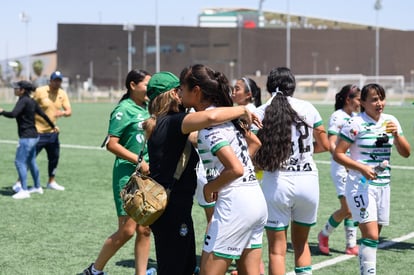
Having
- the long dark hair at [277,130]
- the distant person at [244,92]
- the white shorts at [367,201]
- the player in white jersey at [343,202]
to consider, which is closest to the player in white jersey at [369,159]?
the white shorts at [367,201]

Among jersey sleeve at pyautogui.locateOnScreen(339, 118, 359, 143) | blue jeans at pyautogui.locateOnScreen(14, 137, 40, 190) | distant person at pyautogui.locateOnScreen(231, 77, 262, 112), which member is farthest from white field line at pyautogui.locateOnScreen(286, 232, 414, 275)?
blue jeans at pyautogui.locateOnScreen(14, 137, 40, 190)

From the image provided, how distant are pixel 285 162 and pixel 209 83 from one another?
4.93 ft

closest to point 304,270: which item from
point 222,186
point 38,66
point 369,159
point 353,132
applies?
point 369,159

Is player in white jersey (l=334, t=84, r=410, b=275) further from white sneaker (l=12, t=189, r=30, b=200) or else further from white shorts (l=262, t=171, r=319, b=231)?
white sneaker (l=12, t=189, r=30, b=200)

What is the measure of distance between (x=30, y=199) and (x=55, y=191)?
35.8 inches

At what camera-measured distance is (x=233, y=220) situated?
464 cm

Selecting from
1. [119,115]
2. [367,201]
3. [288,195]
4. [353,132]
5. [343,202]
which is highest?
[119,115]

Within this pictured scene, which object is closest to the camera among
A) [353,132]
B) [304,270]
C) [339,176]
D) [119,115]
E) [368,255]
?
[304,270]

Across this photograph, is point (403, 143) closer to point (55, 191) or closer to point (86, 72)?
point (55, 191)

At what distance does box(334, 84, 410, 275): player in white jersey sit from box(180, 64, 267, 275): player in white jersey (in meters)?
1.90

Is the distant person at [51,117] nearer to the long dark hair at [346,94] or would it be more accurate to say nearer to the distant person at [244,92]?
the long dark hair at [346,94]

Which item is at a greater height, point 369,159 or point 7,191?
point 369,159

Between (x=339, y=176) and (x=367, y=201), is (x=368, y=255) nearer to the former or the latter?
(x=367, y=201)

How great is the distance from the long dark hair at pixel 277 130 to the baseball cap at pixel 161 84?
910mm
